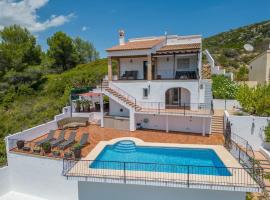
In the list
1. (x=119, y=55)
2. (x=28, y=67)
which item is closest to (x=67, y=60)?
(x=28, y=67)

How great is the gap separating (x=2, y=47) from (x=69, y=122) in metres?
26.6

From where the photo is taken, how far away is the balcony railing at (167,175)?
1004 centimetres

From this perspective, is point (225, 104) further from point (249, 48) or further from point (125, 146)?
point (249, 48)

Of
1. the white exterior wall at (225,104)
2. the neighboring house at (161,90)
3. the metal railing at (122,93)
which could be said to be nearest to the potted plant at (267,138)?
the neighboring house at (161,90)

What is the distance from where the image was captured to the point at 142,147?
1567 cm

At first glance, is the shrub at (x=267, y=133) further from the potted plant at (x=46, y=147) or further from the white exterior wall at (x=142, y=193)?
the potted plant at (x=46, y=147)

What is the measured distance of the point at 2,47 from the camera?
3806cm

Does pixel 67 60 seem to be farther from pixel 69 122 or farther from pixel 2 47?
pixel 69 122

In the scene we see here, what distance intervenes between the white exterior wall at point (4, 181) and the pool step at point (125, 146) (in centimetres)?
896

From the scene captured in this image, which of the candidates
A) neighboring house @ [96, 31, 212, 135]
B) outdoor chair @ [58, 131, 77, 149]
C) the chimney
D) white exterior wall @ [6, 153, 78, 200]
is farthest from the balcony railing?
the chimney

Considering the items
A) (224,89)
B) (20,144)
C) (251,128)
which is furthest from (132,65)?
(20,144)

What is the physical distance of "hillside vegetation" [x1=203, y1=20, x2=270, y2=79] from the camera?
2171 inches

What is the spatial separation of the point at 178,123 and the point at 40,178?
1328 cm

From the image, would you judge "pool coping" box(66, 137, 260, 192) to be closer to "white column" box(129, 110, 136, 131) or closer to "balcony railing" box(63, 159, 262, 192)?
"balcony railing" box(63, 159, 262, 192)
